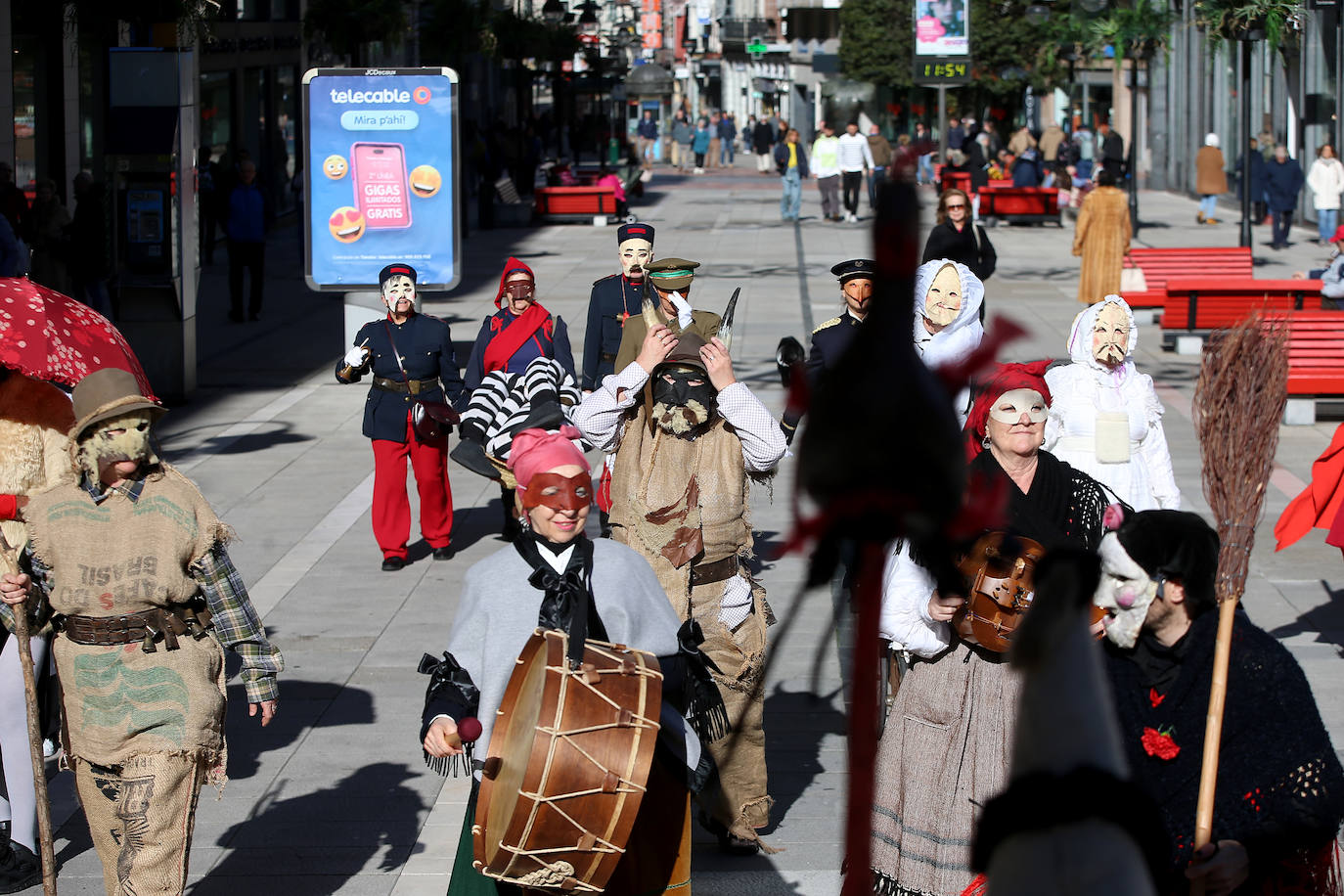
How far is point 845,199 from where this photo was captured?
1335 inches

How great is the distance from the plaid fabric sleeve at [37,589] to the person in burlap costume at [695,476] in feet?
6.31

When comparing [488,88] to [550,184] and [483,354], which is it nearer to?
[550,184]

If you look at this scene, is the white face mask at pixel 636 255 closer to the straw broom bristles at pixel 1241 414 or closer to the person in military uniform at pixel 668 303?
the person in military uniform at pixel 668 303

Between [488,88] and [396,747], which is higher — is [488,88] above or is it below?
above

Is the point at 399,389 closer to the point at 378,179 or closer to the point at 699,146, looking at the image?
the point at 378,179

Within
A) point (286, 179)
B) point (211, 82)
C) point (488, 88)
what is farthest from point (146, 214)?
point (488, 88)

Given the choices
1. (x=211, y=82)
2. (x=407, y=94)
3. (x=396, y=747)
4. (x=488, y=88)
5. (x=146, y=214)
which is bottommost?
(x=396, y=747)

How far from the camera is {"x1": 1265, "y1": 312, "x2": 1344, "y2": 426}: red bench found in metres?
14.6

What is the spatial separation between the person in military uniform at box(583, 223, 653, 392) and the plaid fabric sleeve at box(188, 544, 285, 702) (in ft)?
16.5

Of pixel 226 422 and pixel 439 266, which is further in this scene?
pixel 439 266

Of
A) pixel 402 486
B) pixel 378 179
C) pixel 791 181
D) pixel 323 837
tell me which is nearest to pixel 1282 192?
pixel 791 181

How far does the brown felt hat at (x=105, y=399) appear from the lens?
4.92 m

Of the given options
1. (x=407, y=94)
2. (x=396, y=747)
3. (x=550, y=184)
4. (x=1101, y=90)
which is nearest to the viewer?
(x=396, y=747)

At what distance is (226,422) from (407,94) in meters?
3.79
